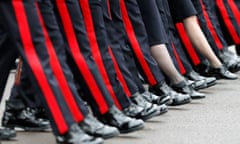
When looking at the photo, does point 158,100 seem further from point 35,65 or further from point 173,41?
point 35,65

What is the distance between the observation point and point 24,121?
16.2ft

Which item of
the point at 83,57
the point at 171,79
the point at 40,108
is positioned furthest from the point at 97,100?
the point at 171,79

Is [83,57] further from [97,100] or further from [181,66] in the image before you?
[181,66]

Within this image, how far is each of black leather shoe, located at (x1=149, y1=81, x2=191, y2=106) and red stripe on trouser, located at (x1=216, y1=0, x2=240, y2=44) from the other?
1.63m

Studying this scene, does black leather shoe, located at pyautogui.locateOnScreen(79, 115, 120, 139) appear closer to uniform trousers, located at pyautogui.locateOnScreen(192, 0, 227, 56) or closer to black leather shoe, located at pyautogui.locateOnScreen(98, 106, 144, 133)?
black leather shoe, located at pyautogui.locateOnScreen(98, 106, 144, 133)

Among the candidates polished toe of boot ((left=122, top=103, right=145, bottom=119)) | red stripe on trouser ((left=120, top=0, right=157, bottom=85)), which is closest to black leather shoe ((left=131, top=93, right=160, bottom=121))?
→ polished toe of boot ((left=122, top=103, right=145, bottom=119))

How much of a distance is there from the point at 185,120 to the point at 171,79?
64 cm

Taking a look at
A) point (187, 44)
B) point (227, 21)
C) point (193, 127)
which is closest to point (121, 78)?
→ point (193, 127)

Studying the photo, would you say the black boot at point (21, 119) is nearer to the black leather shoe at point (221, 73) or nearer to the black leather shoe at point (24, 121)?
the black leather shoe at point (24, 121)

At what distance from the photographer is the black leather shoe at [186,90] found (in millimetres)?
5805

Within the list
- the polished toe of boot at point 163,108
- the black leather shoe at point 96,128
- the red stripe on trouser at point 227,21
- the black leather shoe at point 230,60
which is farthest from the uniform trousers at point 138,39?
the red stripe on trouser at point 227,21

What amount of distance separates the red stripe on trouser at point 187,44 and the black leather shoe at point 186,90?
53 cm

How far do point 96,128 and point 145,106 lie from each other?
706 mm

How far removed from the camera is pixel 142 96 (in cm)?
525
